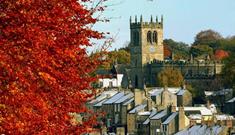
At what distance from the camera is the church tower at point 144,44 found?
113875 mm

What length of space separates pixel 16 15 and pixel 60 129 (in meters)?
2.27

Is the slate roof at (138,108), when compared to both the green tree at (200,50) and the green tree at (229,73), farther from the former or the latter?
the green tree at (200,50)

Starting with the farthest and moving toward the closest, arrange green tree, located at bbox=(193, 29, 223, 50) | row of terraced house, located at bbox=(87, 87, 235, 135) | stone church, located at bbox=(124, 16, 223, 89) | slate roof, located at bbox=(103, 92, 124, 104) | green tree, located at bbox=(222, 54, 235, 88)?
1. green tree, located at bbox=(193, 29, 223, 50)
2. stone church, located at bbox=(124, 16, 223, 89)
3. green tree, located at bbox=(222, 54, 235, 88)
4. slate roof, located at bbox=(103, 92, 124, 104)
5. row of terraced house, located at bbox=(87, 87, 235, 135)

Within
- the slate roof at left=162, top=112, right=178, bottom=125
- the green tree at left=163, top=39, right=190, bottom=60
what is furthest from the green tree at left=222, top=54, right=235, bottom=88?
the green tree at left=163, top=39, right=190, bottom=60

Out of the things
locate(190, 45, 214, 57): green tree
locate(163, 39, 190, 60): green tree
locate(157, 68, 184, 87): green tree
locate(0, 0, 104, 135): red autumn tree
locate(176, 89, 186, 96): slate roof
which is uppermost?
locate(163, 39, 190, 60): green tree

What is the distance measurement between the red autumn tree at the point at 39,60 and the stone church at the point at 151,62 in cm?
8935

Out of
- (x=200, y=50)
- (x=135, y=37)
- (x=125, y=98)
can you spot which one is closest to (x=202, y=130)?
(x=125, y=98)

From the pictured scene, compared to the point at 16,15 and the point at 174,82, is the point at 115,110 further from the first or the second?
the point at 16,15

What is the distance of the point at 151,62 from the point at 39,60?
102 meters

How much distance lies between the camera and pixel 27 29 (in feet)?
37.8

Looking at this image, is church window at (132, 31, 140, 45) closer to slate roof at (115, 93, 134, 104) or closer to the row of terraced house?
the row of terraced house

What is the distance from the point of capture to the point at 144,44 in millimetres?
115125

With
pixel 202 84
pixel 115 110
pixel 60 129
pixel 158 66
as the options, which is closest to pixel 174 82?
pixel 202 84

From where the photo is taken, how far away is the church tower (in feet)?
374
